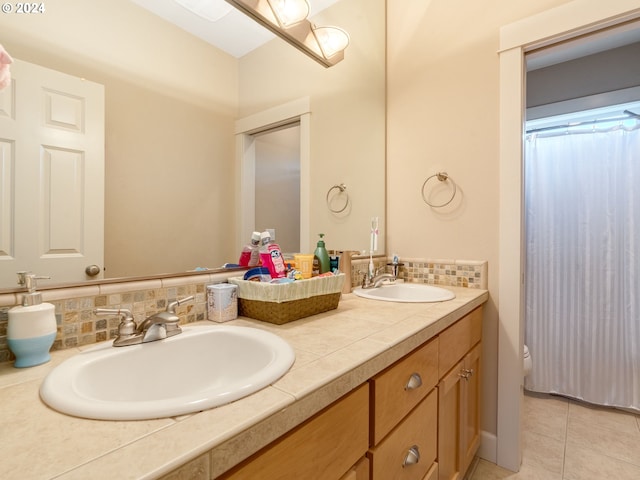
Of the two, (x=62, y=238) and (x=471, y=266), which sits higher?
(x=62, y=238)

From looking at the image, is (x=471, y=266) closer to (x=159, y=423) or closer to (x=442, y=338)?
(x=442, y=338)

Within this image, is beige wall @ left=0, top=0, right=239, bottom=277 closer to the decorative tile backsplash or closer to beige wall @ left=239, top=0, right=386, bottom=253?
the decorative tile backsplash

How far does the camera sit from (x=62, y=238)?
2.40ft

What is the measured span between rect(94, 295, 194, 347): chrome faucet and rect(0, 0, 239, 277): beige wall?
124 millimetres

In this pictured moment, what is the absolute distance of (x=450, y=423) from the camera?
115cm

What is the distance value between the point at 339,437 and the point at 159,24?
1118mm

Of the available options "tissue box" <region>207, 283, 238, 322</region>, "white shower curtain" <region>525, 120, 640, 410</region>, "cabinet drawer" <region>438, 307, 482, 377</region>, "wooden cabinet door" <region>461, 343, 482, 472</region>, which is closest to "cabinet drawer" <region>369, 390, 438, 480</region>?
"cabinet drawer" <region>438, 307, 482, 377</region>

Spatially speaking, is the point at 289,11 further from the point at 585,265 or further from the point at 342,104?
the point at 585,265

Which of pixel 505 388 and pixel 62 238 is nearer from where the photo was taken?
pixel 62 238

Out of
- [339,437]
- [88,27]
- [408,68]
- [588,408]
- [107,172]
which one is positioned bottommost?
[588,408]

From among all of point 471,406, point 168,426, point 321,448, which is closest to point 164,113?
point 168,426

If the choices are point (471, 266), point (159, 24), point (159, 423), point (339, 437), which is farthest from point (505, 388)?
point (159, 24)

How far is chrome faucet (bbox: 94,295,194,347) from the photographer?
2.37ft

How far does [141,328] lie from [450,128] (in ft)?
5.30
